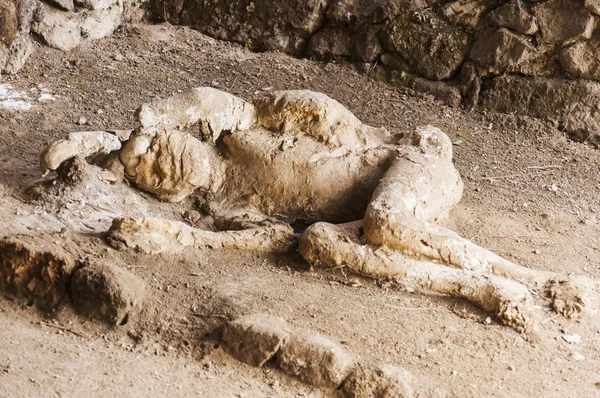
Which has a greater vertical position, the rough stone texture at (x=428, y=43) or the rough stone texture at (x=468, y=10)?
the rough stone texture at (x=468, y=10)

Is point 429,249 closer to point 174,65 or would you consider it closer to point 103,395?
point 103,395

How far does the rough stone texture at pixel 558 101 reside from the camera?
6.58 meters

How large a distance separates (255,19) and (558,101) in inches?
112

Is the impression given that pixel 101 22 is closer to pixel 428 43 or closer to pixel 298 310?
pixel 428 43

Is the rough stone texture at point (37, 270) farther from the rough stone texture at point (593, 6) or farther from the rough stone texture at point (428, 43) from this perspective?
the rough stone texture at point (593, 6)

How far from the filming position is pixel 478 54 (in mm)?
6957

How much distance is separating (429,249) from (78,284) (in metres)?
1.75

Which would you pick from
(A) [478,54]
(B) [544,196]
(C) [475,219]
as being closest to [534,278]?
(C) [475,219]

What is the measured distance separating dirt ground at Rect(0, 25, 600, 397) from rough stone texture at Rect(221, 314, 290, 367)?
0.06 meters

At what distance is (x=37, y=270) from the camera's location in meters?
4.06

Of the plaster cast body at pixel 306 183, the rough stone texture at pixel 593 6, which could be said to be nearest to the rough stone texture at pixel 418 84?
the rough stone texture at pixel 593 6

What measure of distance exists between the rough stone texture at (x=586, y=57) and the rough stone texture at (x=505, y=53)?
235 mm

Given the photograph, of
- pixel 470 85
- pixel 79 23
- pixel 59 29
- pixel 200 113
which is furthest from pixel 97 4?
pixel 470 85

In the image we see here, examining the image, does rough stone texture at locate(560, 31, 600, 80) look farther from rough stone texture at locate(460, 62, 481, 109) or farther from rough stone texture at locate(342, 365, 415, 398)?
rough stone texture at locate(342, 365, 415, 398)
